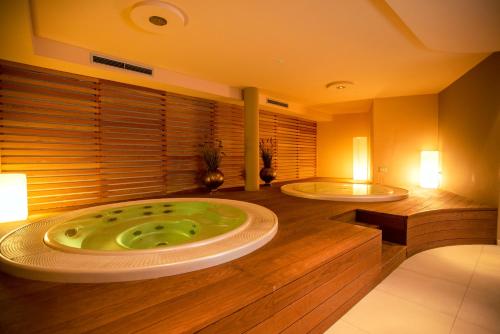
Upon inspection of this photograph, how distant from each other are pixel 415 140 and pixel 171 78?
4864mm

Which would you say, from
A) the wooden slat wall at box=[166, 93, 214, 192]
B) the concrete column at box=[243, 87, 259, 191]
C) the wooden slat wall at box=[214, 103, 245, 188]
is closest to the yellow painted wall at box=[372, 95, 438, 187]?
the concrete column at box=[243, 87, 259, 191]

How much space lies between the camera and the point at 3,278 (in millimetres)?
1197

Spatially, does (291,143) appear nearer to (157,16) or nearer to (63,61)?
(157,16)

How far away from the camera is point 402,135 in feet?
16.3

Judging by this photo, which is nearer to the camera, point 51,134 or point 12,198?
point 12,198

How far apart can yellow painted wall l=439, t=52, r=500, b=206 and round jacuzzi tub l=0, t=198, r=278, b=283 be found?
118 inches

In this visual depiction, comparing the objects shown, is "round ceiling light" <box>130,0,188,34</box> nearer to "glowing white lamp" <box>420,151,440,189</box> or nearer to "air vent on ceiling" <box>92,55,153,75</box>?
"air vent on ceiling" <box>92,55,153,75</box>

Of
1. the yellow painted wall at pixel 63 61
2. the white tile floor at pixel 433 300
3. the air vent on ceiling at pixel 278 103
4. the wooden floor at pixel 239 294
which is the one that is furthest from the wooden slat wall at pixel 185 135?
the white tile floor at pixel 433 300

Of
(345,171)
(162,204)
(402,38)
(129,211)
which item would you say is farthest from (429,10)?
(345,171)

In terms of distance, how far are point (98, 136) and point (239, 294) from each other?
318cm

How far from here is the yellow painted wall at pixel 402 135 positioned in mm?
4735

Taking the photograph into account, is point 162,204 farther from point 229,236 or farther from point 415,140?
point 415,140

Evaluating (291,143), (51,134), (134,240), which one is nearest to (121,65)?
(51,134)

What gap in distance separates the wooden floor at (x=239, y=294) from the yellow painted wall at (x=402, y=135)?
11.6ft
